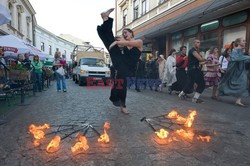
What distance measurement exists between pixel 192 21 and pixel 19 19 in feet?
69.3

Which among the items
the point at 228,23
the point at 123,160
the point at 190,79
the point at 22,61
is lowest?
the point at 123,160

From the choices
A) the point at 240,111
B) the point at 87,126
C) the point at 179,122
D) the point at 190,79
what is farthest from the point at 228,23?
the point at 87,126

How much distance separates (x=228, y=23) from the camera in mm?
10391

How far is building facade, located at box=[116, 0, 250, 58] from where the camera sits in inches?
369

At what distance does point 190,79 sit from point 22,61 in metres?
6.62

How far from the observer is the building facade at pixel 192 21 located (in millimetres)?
9367

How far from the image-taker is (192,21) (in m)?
11.3

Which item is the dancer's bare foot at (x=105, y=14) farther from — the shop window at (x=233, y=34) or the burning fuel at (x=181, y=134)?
the shop window at (x=233, y=34)

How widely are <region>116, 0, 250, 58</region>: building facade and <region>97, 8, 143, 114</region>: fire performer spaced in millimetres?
5509

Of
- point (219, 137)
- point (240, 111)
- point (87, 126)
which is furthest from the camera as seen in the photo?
point (240, 111)

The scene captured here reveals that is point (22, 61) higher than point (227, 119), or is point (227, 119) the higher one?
point (22, 61)

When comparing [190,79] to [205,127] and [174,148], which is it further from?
[174,148]

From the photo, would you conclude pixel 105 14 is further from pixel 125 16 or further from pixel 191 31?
pixel 125 16

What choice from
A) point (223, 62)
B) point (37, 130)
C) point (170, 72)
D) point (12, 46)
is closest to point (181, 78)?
point (170, 72)
